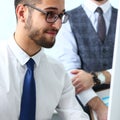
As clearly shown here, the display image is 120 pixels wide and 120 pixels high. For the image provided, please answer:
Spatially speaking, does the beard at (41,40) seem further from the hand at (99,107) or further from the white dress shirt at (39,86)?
the hand at (99,107)

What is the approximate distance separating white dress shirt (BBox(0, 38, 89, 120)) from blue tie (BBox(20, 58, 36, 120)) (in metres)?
0.02

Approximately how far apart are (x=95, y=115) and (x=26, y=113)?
371 mm

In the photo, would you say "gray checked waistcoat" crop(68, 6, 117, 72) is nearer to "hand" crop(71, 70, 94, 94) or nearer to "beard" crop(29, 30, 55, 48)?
"hand" crop(71, 70, 94, 94)

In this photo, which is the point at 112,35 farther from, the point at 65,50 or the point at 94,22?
the point at 65,50

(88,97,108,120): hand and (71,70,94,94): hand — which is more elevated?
(71,70,94,94): hand

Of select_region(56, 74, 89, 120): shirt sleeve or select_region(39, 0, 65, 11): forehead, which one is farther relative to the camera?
select_region(56, 74, 89, 120): shirt sleeve

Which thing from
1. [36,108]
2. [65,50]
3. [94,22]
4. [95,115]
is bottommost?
[95,115]

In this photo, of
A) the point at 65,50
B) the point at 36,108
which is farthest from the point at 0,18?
the point at 36,108

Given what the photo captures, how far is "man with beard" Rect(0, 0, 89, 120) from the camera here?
3.07 ft

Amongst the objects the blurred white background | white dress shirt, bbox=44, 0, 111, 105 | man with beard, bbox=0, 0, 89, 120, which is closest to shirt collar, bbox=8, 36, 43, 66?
man with beard, bbox=0, 0, 89, 120

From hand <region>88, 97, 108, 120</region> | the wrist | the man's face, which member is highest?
the man's face

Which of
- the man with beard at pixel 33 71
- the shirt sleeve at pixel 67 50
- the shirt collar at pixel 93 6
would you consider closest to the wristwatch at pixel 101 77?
the shirt sleeve at pixel 67 50

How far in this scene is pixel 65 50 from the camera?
129cm

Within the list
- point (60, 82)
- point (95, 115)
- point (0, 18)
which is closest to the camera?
point (60, 82)
